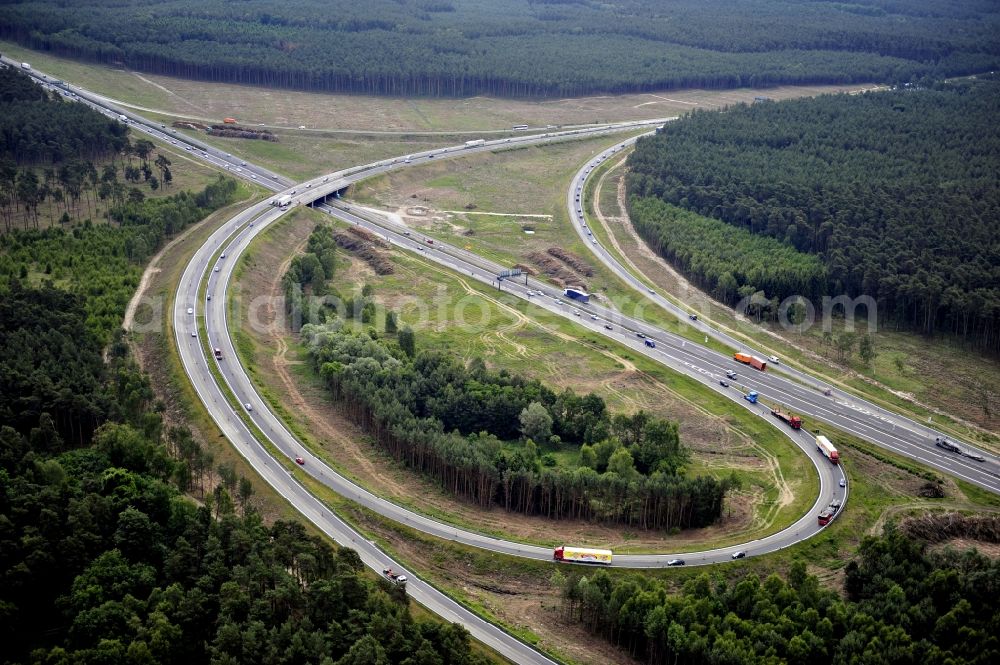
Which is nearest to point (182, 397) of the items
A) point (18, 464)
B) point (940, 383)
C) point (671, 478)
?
point (18, 464)

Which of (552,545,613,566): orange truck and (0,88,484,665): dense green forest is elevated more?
(0,88,484,665): dense green forest

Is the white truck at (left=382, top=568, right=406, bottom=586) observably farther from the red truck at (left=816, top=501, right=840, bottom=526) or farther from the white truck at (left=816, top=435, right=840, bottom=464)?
the white truck at (left=816, top=435, right=840, bottom=464)

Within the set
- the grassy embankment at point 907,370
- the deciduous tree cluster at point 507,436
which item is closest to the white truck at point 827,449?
the deciduous tree cluster at point 507,436

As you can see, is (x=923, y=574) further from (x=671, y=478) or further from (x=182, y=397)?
(x=182, y=397)

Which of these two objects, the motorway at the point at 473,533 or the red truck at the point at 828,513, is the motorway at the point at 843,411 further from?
Answer: the red truck at the point at 828,513

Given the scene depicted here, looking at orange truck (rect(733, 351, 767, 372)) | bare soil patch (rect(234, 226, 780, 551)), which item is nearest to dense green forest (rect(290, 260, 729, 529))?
bare soil patch (rect(234, 226, 780, 551))
